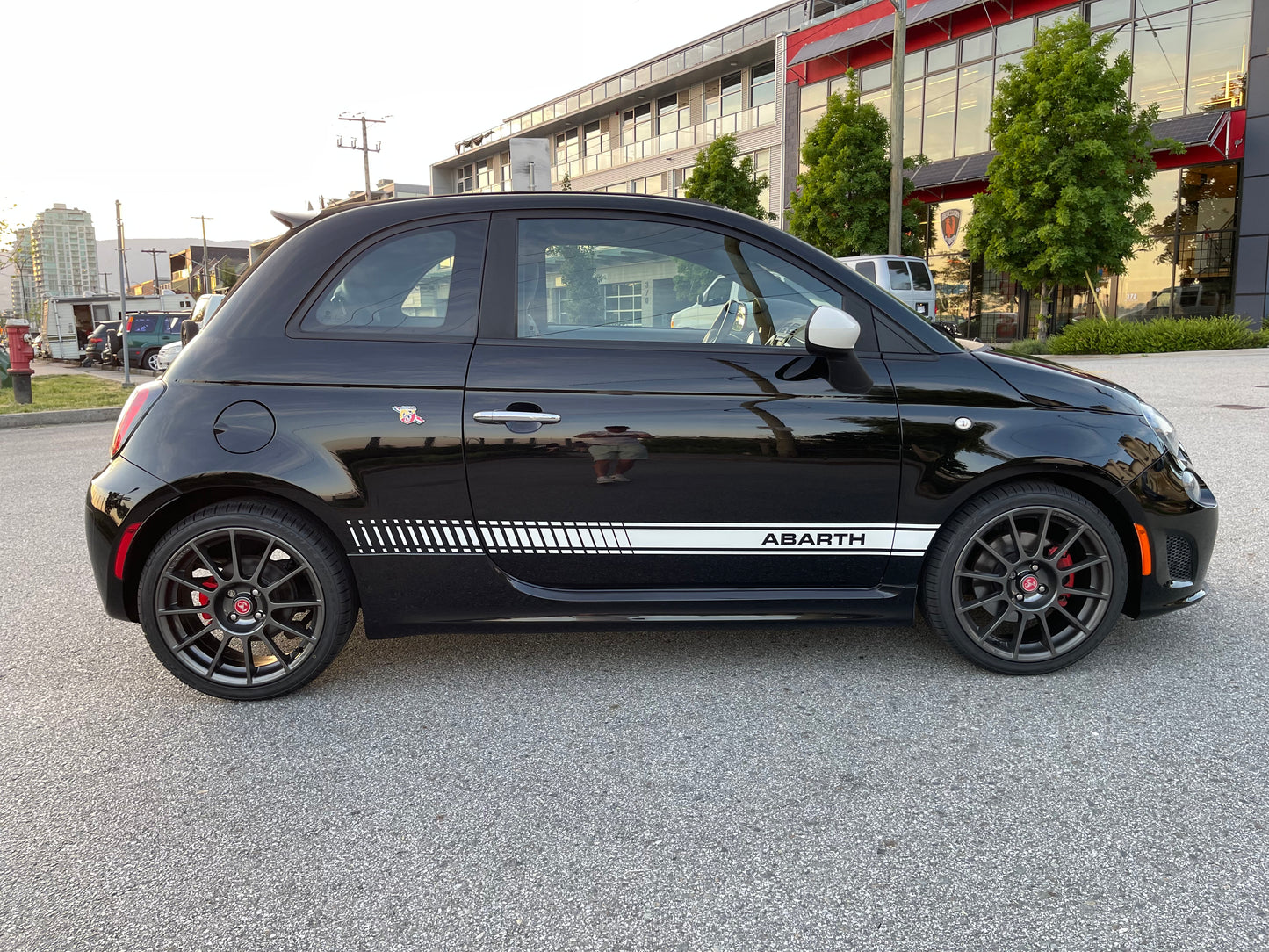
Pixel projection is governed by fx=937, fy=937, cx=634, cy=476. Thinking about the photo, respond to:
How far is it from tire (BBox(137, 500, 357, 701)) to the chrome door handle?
695mm

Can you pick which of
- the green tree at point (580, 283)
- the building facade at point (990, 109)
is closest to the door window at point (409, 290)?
the green tree at point (580, 283)

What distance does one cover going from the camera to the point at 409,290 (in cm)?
329

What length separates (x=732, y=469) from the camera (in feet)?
10.5

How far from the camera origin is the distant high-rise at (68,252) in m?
172

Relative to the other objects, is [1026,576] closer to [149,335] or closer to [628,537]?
[628,537]

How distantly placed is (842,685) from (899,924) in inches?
53.3

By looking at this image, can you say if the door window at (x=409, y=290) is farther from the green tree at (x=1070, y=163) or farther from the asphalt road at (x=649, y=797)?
the green tree at (x=1070, y=163)

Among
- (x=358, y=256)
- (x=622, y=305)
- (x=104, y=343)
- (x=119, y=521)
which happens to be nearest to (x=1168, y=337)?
(x=622, y=305)

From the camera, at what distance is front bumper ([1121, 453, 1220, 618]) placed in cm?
331

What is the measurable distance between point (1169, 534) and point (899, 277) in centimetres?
1769

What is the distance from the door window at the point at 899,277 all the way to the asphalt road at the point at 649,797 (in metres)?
16.7

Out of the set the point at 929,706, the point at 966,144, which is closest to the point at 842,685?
the point at 929,706

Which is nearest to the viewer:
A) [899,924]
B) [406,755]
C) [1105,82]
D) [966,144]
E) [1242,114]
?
[899,924]

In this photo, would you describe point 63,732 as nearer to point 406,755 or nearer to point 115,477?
point 115,477
